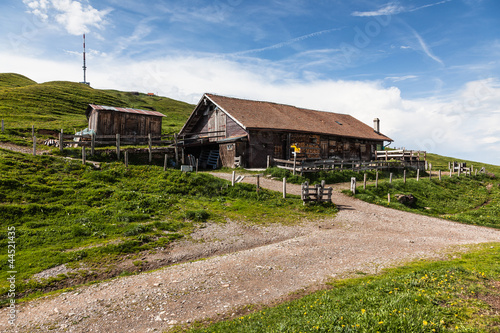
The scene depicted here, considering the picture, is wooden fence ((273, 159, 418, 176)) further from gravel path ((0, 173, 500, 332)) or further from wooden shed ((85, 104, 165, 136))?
wooden shed ((85, 104, 165, 136))

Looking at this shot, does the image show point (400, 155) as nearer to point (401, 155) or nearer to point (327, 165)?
point (401, 155)

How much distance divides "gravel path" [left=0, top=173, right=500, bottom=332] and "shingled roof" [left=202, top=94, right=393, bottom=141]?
1706 centimetres

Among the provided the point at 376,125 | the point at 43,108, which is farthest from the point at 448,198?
the point at 43,108

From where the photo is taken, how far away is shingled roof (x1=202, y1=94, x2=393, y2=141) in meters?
31.1

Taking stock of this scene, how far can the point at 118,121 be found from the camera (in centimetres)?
3416

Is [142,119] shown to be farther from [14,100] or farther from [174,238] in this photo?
[14,100]

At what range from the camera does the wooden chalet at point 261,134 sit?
99.1ft

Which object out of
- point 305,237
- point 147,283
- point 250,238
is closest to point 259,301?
point 147,283

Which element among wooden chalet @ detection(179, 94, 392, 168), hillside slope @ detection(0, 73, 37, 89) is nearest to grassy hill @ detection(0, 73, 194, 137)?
hillside slope @ detection(0, 73, 37, 89)

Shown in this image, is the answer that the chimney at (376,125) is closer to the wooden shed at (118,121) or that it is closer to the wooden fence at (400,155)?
Result: the wooden fence at (400,155)

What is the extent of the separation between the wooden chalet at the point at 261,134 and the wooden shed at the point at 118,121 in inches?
202

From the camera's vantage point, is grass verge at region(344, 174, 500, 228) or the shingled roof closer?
grass verge at region(344, 174, 500, 228)

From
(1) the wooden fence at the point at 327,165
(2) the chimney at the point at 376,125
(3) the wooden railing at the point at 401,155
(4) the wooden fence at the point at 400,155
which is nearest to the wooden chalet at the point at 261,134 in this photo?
(4) the wooden fence at the point at 400,155

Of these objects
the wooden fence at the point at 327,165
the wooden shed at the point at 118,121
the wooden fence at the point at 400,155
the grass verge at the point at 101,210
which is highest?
the wooden shed at the point at 118,121
